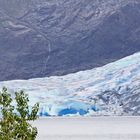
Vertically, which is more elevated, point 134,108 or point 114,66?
point 114,66

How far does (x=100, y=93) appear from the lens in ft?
544

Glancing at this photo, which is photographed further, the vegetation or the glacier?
the glacier

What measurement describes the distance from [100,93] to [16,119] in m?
150

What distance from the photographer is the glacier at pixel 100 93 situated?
492 ft

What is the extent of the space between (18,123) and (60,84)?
571ft

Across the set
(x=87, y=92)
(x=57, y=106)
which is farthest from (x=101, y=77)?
(x=57, y=106)

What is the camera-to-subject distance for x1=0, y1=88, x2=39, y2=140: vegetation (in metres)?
15.8

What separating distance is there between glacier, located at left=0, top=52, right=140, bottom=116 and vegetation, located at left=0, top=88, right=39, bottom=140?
12704cm

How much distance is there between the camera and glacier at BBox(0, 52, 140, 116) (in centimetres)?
14988

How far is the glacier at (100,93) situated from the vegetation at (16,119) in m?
127

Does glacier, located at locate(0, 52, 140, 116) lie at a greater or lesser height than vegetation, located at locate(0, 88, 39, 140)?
greater

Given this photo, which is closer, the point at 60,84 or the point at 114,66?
the point at 114,66

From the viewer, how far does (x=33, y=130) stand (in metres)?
15.9

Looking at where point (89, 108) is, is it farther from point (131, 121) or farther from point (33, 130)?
point (33, 130)
